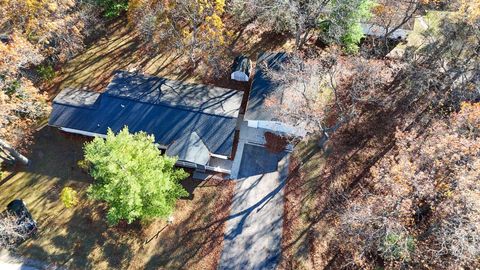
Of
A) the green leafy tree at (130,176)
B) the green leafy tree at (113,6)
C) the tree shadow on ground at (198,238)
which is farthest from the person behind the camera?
the green leafy tree at (113,6)

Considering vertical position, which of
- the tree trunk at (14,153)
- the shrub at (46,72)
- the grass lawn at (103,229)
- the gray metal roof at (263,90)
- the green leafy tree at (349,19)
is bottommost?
the grass lawn at (103,229)

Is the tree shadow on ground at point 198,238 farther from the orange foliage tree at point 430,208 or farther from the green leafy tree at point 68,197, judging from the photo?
the orange foliage tree at point 430,208

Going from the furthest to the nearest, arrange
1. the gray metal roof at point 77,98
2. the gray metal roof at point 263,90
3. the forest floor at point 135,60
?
the forest floor at point 135,60 < the gray metal roof at point 77,98 < the gray metal roof at point 263,90

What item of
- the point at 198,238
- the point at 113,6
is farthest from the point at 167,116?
the point at 113,6

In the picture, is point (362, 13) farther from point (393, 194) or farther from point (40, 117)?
point (40, 117)

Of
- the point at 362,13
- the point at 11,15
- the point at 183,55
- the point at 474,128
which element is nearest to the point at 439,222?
the point at 474,128

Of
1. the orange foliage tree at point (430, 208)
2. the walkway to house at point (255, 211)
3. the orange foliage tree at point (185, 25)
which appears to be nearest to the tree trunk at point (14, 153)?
the orange foliage tree at point (185, 25)
